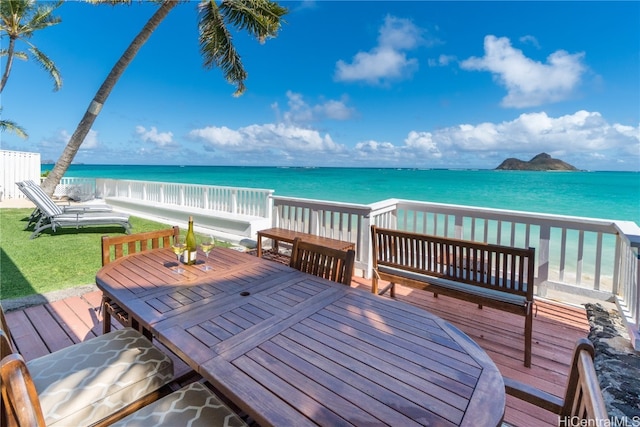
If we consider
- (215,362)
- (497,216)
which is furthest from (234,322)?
(497,216)

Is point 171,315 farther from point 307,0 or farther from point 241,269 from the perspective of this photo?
point 307,0

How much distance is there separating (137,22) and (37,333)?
1181 cm

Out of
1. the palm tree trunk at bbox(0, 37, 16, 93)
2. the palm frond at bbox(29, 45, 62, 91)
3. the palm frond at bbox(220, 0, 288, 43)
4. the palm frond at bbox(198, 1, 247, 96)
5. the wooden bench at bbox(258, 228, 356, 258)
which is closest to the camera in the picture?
the wooden bench at bbox(258, 228, 356, 258)

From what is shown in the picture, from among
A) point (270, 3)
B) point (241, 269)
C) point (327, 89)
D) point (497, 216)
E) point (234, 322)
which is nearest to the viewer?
point (234, 322)

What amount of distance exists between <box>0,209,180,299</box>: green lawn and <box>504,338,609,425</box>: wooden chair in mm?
4485

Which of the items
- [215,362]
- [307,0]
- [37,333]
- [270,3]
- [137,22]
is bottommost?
[37,333]

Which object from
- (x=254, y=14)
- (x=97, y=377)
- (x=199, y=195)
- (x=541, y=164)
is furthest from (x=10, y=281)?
(x=541, y=164)

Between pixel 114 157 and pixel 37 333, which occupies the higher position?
pixel 114 157

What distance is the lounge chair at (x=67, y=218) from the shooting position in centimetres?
606

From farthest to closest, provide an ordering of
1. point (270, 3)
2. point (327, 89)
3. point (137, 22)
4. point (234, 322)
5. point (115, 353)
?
point (327, 89), point (137, 22), point (270, 3), point (115, 353), point (234, 322)

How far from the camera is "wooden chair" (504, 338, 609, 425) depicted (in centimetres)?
71

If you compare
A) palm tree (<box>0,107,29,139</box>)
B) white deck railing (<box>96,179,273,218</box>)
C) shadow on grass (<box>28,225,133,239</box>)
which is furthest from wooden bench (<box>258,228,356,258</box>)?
palm tree (<box>0,107,29,139</box>)

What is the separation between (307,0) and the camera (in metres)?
10.8

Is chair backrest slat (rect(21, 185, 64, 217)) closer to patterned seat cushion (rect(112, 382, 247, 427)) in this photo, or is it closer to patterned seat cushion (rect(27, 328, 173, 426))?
patterned seat cushion (rect(27, 328, 173, 426))
